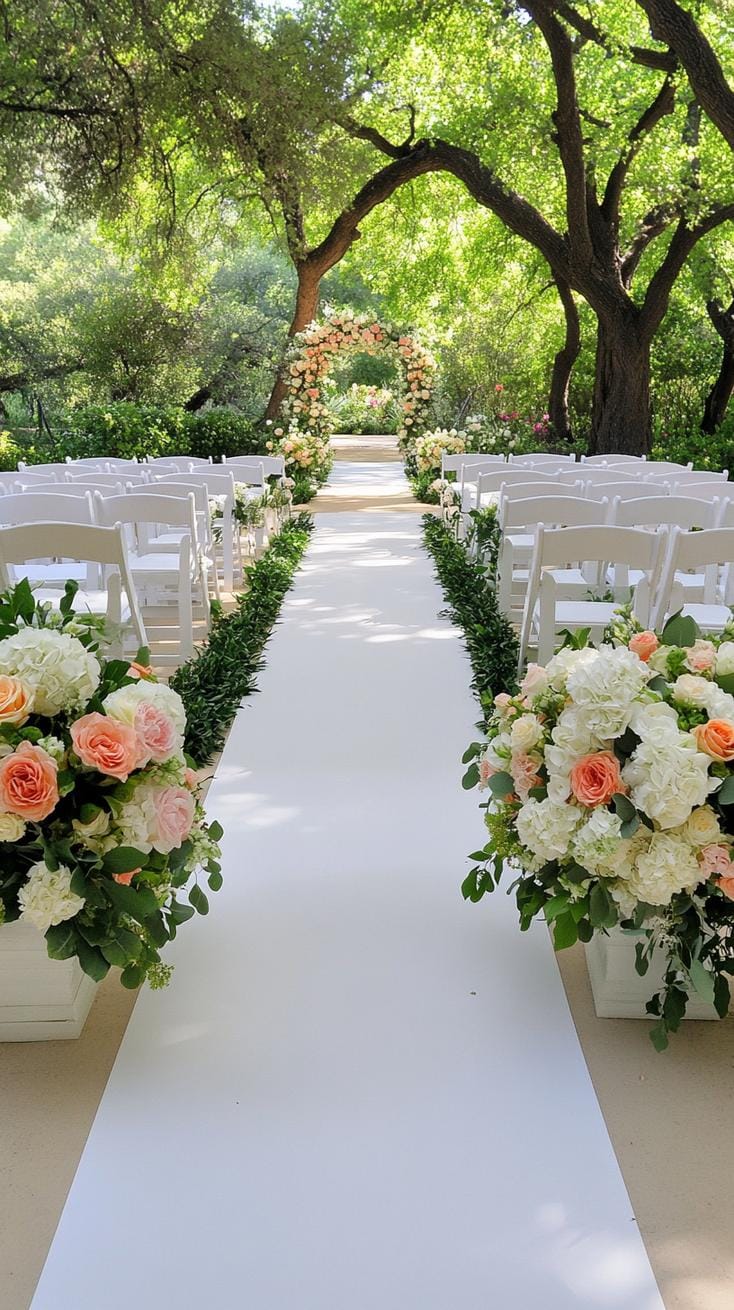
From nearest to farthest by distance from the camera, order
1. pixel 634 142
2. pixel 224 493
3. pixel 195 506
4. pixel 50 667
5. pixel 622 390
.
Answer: pixel 50 667
pixel 195 506
pixel 224 493
pixel 634 142
pixel 622 390

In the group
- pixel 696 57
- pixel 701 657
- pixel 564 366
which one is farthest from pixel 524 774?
pixel 564 366

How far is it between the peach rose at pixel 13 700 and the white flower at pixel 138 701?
161 mm

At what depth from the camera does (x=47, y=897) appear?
2.08 m

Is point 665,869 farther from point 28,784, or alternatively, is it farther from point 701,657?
point 28,784

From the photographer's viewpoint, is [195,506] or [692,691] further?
[195,506]

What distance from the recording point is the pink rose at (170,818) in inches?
85.7

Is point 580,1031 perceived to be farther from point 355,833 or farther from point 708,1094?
point 355,833

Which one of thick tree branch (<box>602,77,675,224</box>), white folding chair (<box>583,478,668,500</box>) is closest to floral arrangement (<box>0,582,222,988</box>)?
white folding chair (<box>583,478,668,500</box>)

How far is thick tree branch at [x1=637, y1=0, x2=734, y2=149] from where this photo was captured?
7535mm

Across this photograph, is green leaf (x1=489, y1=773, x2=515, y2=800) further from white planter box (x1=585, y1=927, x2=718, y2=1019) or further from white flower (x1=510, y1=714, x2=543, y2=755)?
white planter box (x1=585, y1=927, x2=718, y2=1019)

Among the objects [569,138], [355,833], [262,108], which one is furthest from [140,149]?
[355,833]

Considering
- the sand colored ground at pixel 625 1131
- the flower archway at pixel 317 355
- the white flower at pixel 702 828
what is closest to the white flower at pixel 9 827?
the sand colored ground at pixel 625 1131

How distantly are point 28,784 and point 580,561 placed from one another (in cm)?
333

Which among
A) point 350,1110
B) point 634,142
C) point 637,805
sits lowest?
point 350,1110
